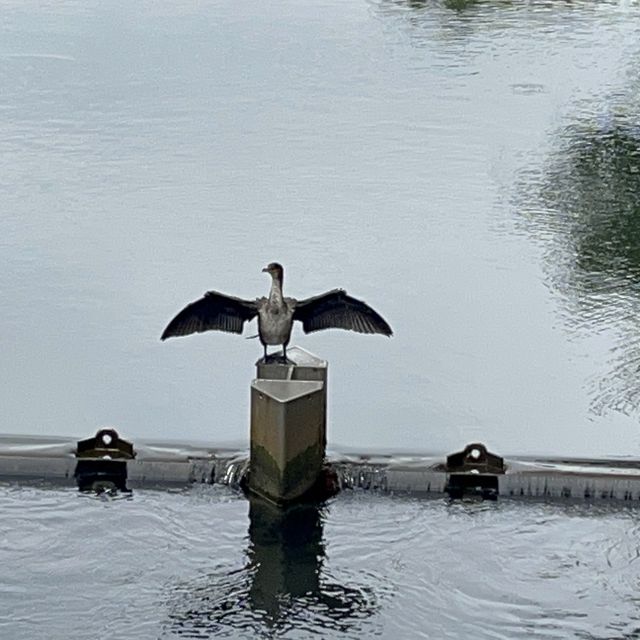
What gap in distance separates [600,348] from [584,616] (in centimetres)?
313

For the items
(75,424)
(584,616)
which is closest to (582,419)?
(584,616)

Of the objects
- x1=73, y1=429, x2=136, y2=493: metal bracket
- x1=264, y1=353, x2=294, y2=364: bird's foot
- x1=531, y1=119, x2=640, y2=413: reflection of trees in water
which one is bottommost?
x1=73, y1=429, x2=136, y2=493: metal bracket

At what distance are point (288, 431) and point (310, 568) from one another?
662 millimetres

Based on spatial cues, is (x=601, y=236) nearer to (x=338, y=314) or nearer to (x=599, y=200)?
(x=599, y=200)

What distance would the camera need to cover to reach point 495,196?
12.7 metres

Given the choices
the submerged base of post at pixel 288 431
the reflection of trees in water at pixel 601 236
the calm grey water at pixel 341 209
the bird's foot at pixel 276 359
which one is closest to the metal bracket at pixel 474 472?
the calm grey water at pixel 341 209

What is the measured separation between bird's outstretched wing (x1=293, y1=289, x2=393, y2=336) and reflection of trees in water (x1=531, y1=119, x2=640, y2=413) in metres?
1.62

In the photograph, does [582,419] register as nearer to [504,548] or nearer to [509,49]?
[504,548]

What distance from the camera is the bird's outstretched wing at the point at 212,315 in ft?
26.9

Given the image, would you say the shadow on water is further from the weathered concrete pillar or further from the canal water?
the weathered concrete pillar

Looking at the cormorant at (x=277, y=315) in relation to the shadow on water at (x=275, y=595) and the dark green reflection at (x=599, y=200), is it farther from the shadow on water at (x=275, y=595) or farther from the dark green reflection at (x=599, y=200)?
the dark green reflection at (x=599, y=200)

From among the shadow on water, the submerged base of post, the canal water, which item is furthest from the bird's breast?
the shadow on water

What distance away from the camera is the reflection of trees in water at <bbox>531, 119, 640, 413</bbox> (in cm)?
971

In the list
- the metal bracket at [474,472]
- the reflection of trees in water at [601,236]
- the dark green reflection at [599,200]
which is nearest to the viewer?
the metal bracket at [474,472]
